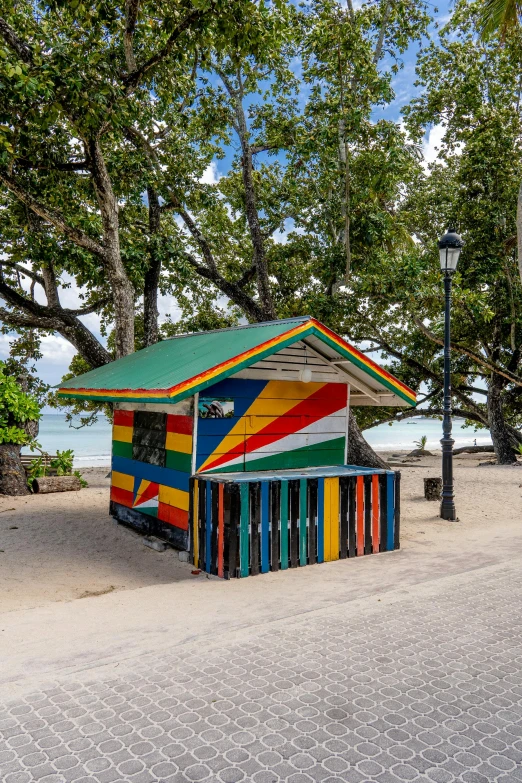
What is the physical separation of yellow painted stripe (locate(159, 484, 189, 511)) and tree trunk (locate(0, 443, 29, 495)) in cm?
598

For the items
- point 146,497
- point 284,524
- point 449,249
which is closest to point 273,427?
point 284,524

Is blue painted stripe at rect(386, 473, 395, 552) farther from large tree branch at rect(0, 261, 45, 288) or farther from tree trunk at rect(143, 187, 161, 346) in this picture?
large tree branch at rect(0, 261, 45, 288)

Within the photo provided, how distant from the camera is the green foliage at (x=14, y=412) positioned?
12.6 meters

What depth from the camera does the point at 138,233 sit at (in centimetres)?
1630

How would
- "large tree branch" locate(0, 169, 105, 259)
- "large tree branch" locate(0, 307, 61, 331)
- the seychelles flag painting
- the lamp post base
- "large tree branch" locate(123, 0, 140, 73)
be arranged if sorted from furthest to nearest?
"large tree branch" locate(0, 307, 61, 331) < "large tree branch" locate(0, 169, 105, 259) < "large tree branch" locate(123, 0, 140, 73) < the lamp post base < the seychelles flag painting

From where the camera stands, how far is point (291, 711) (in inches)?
137

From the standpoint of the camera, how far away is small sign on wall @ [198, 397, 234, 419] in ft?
23.8

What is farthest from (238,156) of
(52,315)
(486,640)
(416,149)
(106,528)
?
(486,640)

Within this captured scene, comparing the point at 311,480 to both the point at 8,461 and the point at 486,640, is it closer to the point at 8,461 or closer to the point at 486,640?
the point at 486,640

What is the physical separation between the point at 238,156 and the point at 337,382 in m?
10.6

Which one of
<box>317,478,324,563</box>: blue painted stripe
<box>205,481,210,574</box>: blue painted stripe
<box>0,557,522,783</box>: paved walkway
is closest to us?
<box>0,557,522,783</box>: paved walkway

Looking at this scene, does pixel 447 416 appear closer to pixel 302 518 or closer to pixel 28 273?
pixel 302 518

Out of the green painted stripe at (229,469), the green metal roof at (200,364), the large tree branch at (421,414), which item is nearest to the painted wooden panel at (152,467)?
the green painted stripe at (229,469)

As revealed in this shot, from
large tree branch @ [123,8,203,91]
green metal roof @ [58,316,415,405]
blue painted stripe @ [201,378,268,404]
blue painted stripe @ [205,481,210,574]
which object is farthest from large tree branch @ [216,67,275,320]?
blue painted stripe @ [205,481,210,574]
